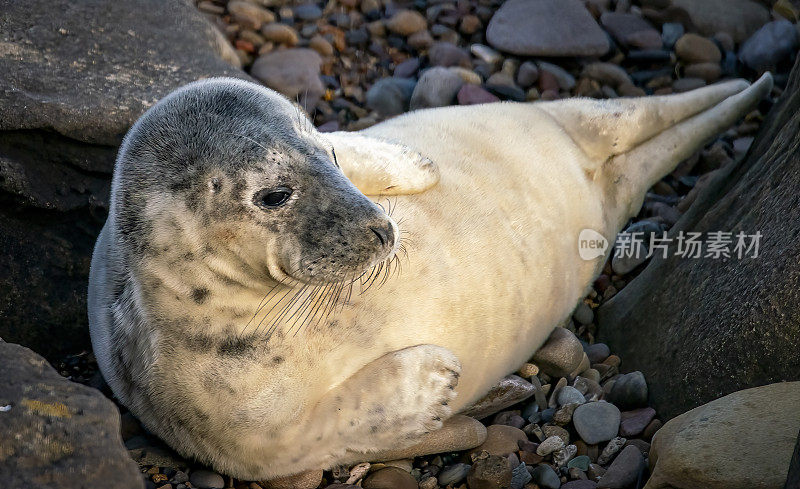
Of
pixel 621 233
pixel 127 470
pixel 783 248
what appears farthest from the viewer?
pixel 621 233

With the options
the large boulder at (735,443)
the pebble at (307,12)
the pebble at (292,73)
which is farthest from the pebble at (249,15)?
the large boulder at (735,443)

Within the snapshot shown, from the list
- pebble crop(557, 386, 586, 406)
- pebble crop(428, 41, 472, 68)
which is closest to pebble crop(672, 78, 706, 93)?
pebble crop(428, 41, 472, 68)

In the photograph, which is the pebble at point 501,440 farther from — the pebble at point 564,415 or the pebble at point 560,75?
the pebble at point 560,75

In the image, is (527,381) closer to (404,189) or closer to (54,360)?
(404,189)

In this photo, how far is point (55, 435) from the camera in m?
2.26

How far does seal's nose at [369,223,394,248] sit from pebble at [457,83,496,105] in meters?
2.67

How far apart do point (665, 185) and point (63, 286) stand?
2863 mm

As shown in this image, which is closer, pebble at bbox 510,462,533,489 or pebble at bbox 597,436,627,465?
pebble at bbox 510,462,533,489

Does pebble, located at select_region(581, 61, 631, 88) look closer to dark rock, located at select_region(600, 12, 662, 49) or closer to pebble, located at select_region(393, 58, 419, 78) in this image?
dark rock, located at select_region(600, 12, 662, 49)

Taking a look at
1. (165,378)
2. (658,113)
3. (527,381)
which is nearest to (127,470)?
(165,378)

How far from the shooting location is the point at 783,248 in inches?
115

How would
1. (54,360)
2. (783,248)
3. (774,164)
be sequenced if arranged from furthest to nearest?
1. (54,360)
2. (774,164)
3. (783,248)

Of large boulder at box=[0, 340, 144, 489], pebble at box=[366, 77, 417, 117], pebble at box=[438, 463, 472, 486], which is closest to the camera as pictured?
large boulder at box=[0, 340, 144, 489]

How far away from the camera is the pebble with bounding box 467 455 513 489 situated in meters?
2.97
